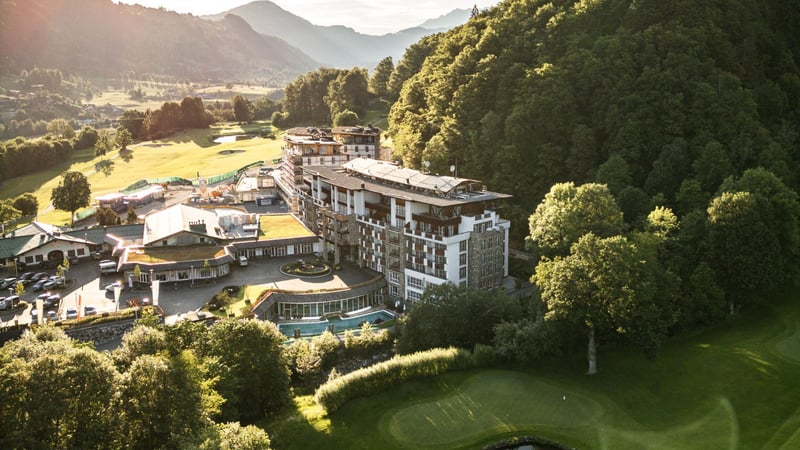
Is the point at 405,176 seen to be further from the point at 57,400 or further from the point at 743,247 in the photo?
the point at 57,400

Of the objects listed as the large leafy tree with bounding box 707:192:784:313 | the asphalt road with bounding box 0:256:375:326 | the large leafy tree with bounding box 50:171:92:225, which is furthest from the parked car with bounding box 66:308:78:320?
the large leafy tree with bounding box 707:192:784:313

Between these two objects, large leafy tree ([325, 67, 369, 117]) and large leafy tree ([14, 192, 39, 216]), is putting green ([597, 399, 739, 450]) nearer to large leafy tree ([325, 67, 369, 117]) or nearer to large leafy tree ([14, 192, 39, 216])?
large leafy tree ([14, 192, 39, 216])

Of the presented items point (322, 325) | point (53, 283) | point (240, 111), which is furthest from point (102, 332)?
point (240, 111)

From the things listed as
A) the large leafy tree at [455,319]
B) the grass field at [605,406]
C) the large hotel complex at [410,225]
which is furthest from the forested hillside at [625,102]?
the large leafy tree at [455,319]

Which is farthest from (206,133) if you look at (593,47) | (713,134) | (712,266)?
(712,266)

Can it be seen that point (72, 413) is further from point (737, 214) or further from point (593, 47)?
point (593, 47)

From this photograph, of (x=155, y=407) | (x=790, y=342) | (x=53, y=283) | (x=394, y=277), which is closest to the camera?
(x=155, y=407)

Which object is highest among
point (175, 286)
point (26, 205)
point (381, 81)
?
point (381, 81)

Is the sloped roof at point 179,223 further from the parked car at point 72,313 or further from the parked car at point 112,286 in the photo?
the parked car at point 72,313
